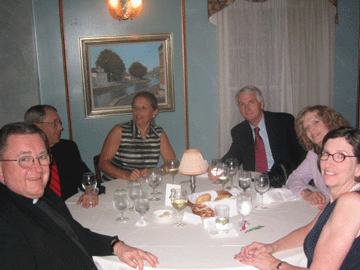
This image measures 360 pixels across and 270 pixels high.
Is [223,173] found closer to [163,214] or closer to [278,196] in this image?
[278,196]

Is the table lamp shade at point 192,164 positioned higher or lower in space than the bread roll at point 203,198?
higher

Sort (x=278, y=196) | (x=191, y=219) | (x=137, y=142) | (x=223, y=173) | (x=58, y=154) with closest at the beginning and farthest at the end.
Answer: (x=191, y=219), (x=278, y=196), (x=223, y=173), (x=58, y=154), (x=137, y=142)

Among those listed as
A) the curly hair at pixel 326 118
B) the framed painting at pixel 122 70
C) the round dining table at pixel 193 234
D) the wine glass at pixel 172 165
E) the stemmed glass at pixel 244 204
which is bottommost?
the round dining table at pixel 193 234

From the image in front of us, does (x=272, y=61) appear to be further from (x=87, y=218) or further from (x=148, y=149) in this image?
(x=87, y=218)

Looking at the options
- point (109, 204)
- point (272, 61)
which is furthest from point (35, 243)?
point (272, 61)

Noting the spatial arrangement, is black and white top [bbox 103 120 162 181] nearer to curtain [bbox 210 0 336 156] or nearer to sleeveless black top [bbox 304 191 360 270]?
curtain [bbox 210 0 336 156]

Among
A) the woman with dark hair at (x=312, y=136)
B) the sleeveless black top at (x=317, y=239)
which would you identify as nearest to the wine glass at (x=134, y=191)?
the sleeveless black top at (x=317, y=239)

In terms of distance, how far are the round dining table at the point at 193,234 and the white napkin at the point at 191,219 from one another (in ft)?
0.05

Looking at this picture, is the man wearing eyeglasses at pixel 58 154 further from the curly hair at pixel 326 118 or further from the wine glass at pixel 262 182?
the curly hair at pixel 326 118

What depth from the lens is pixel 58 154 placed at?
2.72 metres

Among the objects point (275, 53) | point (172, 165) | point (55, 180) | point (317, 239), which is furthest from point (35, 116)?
point (275, 53)

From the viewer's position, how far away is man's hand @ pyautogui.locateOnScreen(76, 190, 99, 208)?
2.05 meters

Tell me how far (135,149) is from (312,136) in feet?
5.48

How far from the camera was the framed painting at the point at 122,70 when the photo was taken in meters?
4.00
